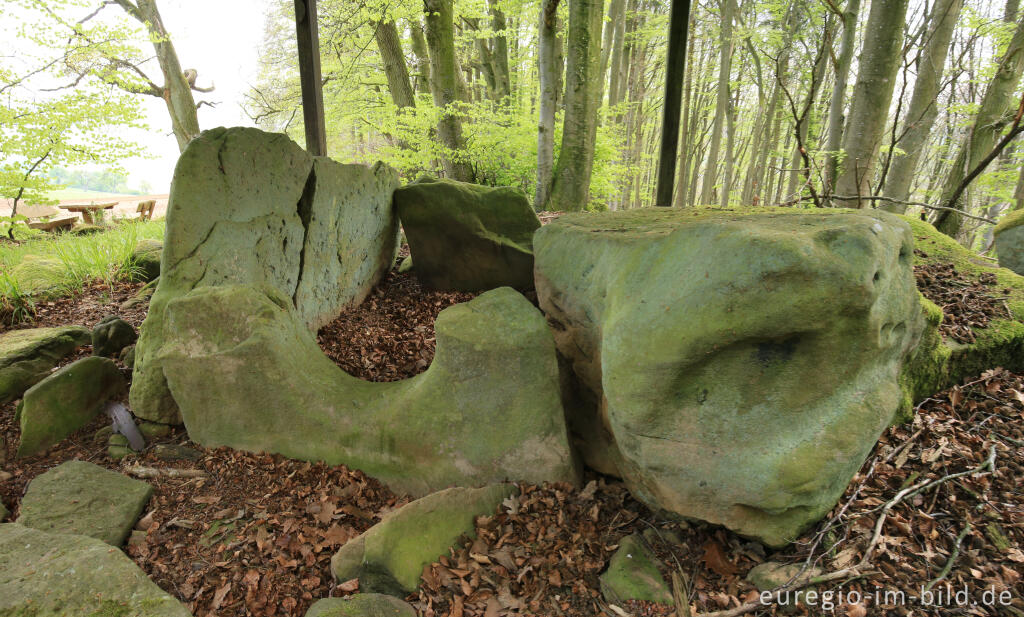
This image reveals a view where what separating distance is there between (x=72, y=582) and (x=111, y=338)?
238 centimetres

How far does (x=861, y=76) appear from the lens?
15.8 feet

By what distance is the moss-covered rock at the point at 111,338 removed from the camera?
3830 mm

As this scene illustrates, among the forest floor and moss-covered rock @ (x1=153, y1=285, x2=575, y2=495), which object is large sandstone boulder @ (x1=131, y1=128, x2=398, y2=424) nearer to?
moss-covered rock @ (x1=153, y1=285, x2=575, y2=495)

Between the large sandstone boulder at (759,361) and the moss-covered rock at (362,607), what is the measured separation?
1292mm

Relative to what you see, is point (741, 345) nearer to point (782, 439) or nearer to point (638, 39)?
point (782, 439)

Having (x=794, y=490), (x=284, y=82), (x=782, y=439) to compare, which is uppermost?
(x=284, y=82)

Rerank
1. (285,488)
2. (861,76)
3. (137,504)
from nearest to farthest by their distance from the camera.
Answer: (137,504) → (285,488) → (861,76)

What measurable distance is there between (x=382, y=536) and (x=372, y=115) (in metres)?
9.77

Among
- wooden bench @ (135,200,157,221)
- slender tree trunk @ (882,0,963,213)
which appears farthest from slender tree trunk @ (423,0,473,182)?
wooden bench @ (135,200,157,221)

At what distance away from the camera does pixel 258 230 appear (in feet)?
11.9

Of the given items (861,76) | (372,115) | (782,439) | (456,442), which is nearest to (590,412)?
(456,442)

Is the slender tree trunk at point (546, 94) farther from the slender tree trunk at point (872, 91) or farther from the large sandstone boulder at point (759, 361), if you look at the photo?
the large sandstone boulder at point (759, 361)

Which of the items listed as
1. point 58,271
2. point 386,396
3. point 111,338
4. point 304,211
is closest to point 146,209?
point 58,271

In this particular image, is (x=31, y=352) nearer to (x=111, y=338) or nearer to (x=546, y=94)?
(x=111, y=338)
